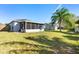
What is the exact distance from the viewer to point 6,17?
10.4 ft

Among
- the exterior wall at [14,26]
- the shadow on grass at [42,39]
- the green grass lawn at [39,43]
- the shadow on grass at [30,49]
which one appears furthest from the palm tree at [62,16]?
the exterior wall at [14,26]

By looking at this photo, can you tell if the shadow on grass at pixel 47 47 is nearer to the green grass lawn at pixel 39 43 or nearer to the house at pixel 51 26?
the green grass lawn at pixel 39 43

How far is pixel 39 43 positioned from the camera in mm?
3150

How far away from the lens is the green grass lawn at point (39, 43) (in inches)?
121

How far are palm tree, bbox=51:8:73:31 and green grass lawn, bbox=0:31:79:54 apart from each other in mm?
178

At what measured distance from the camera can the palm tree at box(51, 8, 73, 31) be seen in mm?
3153

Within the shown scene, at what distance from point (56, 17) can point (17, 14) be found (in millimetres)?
571

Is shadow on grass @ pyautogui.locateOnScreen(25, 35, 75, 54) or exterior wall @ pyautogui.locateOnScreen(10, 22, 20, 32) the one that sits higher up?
exterior wall @ pyautogui.locateOnScreen(10, 22, 20, 32)

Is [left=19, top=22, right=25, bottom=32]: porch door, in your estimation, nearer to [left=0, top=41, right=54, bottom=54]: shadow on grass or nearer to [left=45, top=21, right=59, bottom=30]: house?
[left=0, top=41, right=54, bottom=54]: shadow on grass

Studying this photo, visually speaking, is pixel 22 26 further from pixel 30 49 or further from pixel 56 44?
pixel 56 44

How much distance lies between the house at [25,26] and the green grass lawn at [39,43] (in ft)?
0.24

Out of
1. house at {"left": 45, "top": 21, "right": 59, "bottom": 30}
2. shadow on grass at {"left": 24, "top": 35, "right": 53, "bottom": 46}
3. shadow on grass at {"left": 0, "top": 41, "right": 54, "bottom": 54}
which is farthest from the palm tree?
shadow on grass at {"left": 0, "top": 41, "right": 54, "bottom": 54}

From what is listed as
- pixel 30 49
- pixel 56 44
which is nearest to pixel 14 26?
pixel 30 49
